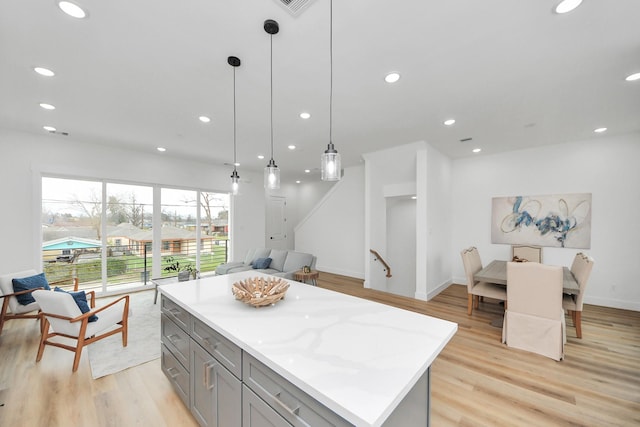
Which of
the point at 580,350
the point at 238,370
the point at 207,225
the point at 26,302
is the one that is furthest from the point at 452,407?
the point at 207,225

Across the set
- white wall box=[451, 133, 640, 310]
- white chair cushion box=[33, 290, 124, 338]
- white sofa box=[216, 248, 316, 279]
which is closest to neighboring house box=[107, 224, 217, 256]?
white sofa box=[216, 248, 316, 279]

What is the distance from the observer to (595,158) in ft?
13.6

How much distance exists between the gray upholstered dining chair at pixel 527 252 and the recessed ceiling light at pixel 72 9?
6.06 meters

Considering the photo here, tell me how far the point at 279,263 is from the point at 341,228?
2.20 metres

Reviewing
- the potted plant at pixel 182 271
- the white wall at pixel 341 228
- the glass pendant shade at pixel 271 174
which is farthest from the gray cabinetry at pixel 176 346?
the white wall at pixel 341 228

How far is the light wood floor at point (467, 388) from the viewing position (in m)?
1.86

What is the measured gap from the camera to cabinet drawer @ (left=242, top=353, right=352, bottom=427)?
35.2 inches

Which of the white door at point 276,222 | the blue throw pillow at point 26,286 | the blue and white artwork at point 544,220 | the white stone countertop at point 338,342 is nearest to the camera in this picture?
the white stone countertop at point 338,342

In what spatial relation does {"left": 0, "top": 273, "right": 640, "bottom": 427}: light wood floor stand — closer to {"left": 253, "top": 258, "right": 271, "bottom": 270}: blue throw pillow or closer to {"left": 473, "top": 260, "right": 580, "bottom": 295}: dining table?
{"left": 473, "top": 260, "right": 580, "bottom": 295}: dining table

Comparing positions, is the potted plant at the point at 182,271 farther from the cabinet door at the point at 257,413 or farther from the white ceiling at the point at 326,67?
the cabinet door at the point at 257,413

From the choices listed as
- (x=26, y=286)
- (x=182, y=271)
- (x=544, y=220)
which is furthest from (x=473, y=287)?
(x=26, y=286)

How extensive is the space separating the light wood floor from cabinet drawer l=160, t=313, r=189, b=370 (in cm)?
42

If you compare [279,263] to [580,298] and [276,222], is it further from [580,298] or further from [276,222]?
[580,298]

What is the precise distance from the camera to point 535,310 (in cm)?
276
